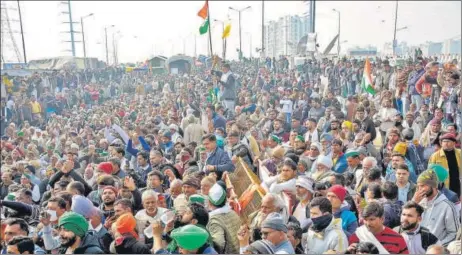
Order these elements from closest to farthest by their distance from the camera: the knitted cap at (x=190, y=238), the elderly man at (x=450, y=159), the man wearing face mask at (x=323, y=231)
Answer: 1. the knitted cap at (x=190, y=238)
2. the man wearing face mask at (x=323, y=231)
3. the elderly man at (x=450, y=159)

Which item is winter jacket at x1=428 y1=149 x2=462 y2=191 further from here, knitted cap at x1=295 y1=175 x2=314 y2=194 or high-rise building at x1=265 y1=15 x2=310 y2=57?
high-rise building at x1=265 y1=15 x2=310 y2=57

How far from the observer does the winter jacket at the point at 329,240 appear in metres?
3.55

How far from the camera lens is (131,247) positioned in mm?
3609

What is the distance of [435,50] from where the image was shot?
19.1 meters

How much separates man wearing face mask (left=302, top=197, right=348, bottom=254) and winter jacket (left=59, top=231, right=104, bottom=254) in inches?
60.7

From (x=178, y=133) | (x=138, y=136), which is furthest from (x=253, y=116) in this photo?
(x=138, y=136)

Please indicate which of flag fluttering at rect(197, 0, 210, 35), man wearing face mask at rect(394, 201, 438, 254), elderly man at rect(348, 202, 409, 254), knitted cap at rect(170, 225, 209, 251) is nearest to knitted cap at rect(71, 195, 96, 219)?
knitted cap at rect(170, 225, 209, 251)

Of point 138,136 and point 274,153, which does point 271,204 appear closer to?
point 274,153

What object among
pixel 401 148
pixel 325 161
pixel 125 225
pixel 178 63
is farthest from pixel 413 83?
pixel 178 63

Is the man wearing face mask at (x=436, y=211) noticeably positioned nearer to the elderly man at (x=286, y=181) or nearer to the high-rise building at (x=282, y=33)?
the elderly man at (x=286, y=181)

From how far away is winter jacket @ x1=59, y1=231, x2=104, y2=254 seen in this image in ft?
12.2

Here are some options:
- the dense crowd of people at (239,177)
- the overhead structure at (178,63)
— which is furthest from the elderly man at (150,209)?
the overhead structure at (178,63)

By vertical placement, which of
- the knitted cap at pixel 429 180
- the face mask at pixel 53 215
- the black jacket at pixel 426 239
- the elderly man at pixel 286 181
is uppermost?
the knitted cap at pixel 429 180

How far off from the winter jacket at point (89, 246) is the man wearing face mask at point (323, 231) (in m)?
1.54
